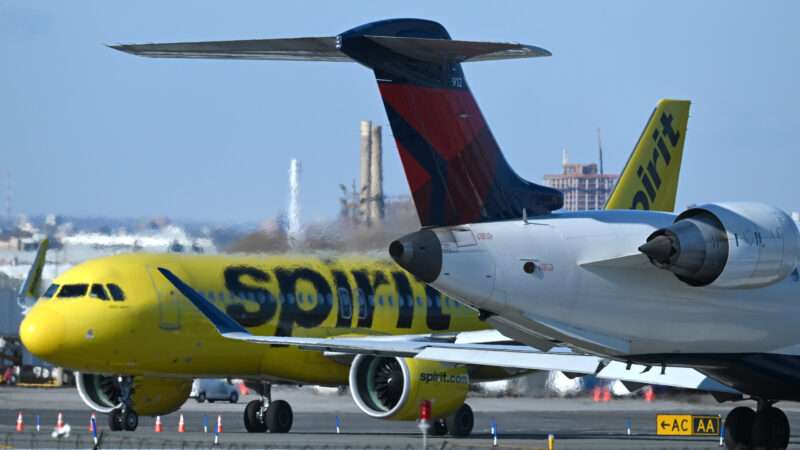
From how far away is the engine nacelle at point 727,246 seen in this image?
20.6 meters

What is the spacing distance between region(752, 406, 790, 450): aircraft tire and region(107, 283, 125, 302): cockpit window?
43.0 feet

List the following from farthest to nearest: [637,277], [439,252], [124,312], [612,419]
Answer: [612,419], [124,312], [637,277], [439,252]

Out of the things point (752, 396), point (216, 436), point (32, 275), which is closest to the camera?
point (752, 396)

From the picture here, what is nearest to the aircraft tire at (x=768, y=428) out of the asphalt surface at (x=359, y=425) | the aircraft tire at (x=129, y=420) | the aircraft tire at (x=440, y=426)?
the asphalt surface at (x=359, y=425)

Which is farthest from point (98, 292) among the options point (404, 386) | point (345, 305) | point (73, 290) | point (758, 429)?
point (758, 429)

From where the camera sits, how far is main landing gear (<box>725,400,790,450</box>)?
79.6 feet

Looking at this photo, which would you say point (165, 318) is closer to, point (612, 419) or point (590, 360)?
point (590, 360)

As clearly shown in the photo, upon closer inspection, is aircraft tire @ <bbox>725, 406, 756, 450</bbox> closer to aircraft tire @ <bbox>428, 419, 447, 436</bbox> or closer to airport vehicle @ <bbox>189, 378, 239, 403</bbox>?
aircraft tire @ <bbox>428, 419, 447, 436</bbox>

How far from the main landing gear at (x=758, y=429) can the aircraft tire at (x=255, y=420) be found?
1194cm

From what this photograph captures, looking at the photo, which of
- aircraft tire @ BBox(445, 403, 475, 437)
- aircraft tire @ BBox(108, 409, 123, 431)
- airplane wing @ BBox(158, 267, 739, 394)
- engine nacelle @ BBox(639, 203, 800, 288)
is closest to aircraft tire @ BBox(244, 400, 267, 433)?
aircraft tire @ BBox(108, 409, 123, 431)

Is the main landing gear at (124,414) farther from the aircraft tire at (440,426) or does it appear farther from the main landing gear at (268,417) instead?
the aircraft tire at (440,426)

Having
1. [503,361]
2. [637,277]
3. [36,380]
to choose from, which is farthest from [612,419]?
[36,380]

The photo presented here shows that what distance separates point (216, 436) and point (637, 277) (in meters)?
10.5

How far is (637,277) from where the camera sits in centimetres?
2161
